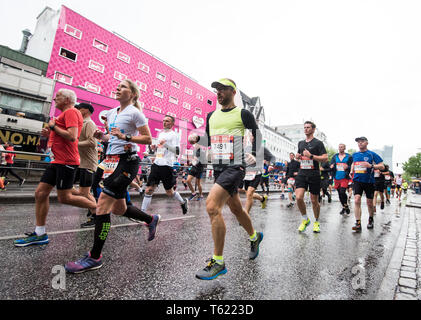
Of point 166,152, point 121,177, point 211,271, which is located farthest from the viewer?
point 166,152

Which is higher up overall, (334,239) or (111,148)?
(111,148)

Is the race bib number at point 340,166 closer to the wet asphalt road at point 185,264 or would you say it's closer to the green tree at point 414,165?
the wet asphalt road at point 185,264

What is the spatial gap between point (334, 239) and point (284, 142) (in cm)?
6363

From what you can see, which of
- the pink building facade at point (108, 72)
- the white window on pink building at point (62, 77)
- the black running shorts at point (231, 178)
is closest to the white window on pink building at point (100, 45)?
the pink building facade at point (108, 72)

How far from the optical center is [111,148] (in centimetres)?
266

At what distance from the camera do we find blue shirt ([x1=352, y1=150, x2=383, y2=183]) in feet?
17.7

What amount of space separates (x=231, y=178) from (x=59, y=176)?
225cm

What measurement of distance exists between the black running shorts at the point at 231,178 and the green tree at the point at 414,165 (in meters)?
98.5

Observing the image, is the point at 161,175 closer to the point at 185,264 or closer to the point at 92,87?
the point at 185,264

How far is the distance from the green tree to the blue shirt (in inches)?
3688

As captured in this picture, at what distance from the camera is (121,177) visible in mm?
2430

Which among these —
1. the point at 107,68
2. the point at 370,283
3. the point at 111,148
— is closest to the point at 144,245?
the point at 111,148

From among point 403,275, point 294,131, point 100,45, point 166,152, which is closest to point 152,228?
point 166,152
